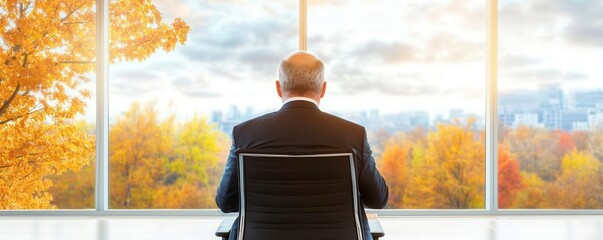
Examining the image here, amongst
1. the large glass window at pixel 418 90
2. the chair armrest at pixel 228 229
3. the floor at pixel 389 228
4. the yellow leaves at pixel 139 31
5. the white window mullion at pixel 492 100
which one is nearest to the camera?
the chair armrest at pixel 228 229

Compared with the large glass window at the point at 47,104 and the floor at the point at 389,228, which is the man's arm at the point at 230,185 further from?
the large glass window at the point at 47,104

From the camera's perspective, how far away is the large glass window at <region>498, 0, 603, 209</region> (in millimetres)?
5719

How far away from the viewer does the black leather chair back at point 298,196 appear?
2.01 meters

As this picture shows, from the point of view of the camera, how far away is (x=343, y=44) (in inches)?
226

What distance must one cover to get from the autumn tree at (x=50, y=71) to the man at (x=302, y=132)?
3674mm

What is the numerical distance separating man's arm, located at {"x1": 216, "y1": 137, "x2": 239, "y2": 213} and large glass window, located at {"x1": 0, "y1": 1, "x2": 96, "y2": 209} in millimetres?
3673

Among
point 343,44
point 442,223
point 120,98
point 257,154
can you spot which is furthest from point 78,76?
point 257,154

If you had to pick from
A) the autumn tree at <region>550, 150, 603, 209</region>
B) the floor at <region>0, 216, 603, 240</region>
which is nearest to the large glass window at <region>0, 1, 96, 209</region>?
the floor at <region>0, 216, 603, 240</region>

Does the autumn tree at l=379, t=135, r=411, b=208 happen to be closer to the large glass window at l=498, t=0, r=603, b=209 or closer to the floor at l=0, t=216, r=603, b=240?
the floor at l=0, t=216, r=603, b=240

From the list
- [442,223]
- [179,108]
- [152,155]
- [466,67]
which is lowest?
[442,223]

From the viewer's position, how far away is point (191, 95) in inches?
229

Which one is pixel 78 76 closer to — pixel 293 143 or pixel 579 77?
pixel 293 143

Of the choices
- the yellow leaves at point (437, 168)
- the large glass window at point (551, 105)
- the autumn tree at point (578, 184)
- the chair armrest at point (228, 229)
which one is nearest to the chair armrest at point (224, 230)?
the chair armrest at point (228, 229)

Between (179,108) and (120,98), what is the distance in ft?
1.85
